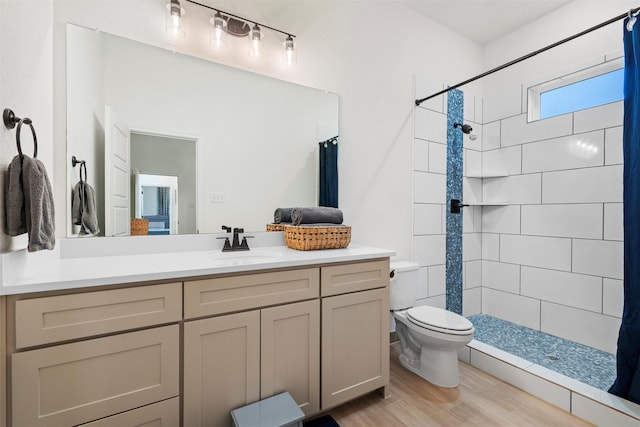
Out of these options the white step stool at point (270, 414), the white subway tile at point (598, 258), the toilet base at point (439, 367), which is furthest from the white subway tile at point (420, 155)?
the white step stool at point (270, 414)

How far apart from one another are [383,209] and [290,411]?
154cm

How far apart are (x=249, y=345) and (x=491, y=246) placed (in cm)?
261

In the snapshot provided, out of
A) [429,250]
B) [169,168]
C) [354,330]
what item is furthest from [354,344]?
[169,168]

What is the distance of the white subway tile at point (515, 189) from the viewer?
260cm

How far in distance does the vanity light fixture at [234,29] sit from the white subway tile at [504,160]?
2.15 meters

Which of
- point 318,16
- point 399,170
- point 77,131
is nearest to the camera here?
point 77,131

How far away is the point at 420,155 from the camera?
2537 mm

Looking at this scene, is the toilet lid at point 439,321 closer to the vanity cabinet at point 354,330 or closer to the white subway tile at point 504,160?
the vanity cabinet at point 354,330

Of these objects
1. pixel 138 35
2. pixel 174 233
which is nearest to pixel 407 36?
pixel 138 35

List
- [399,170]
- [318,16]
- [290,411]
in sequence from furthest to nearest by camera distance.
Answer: [399,170] → [318,16] → [290,411]

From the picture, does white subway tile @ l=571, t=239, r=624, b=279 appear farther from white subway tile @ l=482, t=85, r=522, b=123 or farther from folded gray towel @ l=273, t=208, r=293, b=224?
folded gray towel @ l=273, t=208, r=293, b=224

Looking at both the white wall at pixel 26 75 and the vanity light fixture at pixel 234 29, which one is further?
the vanity light fixture at pixel 234 29

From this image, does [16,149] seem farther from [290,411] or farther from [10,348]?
[290,411]

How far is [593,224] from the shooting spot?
7.38ft
